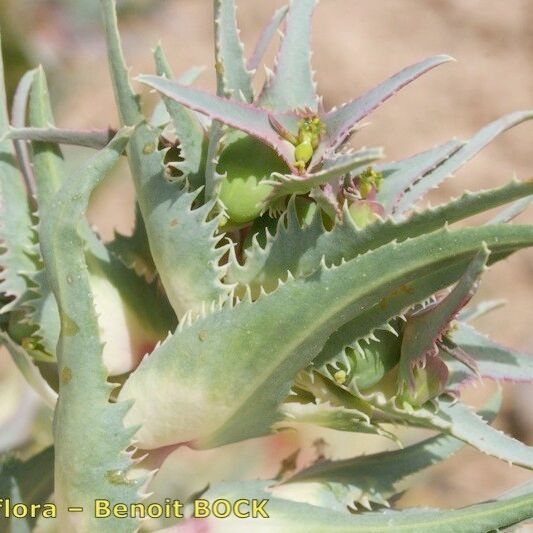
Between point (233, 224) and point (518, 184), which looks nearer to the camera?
point (518, 184)

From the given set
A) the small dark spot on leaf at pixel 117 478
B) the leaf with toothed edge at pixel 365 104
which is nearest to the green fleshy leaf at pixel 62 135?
the leaf with toothed edge at pixel 365 104

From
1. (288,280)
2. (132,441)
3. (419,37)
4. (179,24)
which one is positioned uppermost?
(179,24)

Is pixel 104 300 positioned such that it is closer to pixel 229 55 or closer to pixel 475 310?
pixel 229 55

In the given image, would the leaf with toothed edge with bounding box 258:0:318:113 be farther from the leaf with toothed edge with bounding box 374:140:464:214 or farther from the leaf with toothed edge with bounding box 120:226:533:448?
the leaf with toothed edge with bounding box 120:226:533:448

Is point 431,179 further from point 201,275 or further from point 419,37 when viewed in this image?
point 419,37

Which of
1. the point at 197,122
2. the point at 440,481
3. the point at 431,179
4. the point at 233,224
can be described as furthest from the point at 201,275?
the point at 440,481

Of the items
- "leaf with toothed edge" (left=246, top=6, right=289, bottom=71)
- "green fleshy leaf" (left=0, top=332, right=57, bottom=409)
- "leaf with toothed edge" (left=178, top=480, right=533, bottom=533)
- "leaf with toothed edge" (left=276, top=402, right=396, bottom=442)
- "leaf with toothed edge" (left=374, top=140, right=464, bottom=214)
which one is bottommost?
"leaf with toothed edge" (left=178, top=480, right=533, bottom=533)

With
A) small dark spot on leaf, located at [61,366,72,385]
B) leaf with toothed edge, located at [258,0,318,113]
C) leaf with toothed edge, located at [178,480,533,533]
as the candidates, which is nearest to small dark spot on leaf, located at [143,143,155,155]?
leaf with toothed edge, located at [258,0,318,113]
